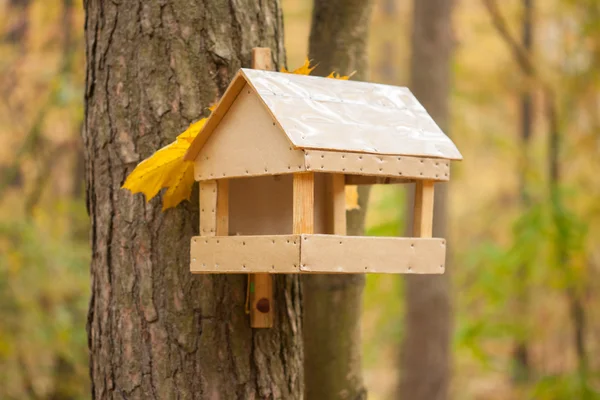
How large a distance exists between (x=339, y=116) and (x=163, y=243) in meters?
0.57

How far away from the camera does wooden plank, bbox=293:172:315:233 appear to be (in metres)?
1.67

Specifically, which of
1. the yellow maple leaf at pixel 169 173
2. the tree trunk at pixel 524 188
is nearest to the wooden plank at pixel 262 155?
the yellow maple leaf at pixel 169 173

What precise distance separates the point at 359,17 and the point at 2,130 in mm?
3910

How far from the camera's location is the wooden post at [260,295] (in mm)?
1988

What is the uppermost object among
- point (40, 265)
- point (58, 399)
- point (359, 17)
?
point (359, 17)

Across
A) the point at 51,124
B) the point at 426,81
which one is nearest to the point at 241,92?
the point at 426,81

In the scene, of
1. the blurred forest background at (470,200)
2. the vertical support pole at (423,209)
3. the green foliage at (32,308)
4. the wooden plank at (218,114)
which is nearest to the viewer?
the wooden plank at (218,114)

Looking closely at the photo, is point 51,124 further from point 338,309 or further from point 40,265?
point 338,309

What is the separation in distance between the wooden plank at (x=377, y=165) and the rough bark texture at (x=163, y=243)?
1.56ft

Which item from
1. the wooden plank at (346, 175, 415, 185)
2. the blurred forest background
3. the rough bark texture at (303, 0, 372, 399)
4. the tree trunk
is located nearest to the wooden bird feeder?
the wooden plank at (346, 175, 415, 185)

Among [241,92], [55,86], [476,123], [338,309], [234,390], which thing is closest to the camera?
[241,92]

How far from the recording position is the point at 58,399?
5.73 m

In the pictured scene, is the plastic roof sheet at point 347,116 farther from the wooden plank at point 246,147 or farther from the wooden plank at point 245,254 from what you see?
the wooden plank at point 245,254

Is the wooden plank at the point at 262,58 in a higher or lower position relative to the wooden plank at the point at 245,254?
higher
